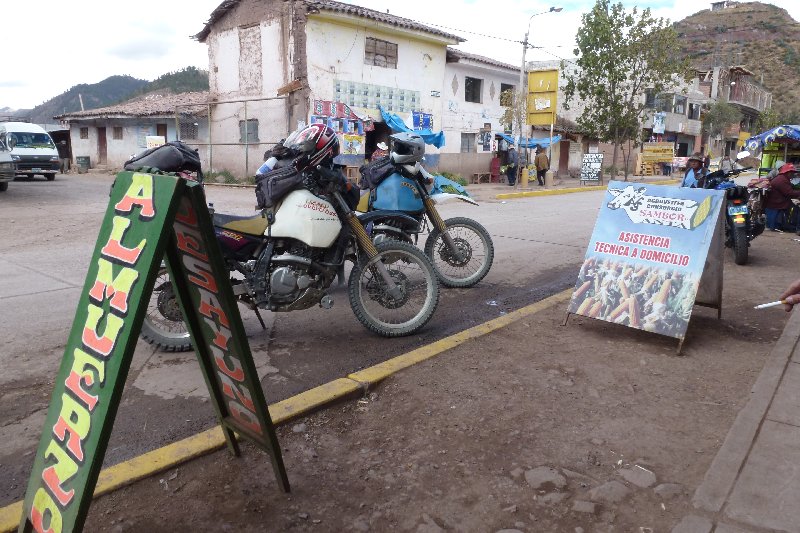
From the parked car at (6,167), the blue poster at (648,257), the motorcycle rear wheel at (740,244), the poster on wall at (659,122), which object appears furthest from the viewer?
the poster on wall at (659,122)

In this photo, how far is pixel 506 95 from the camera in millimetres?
27703

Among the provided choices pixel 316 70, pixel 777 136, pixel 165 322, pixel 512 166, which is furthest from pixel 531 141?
pixel 165 322

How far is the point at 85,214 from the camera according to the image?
12.4 meters

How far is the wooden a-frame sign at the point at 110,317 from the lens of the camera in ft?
6.24

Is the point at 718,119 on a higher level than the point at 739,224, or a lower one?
higher

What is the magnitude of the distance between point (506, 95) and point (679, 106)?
998 inches

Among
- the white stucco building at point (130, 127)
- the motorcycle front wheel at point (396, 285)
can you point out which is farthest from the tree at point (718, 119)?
the motorcycle front wheel at point (396, 285)

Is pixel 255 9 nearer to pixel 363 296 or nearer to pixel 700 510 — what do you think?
pixel 363 296

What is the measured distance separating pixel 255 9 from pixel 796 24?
115 m

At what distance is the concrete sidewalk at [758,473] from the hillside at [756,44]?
73883 millimetres

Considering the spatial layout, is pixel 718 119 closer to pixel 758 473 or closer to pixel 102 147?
pixel 102 147

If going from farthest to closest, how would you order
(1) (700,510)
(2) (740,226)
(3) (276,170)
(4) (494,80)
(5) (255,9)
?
(4) (494,80)
(5) (255,9)
(2) (740,226)
(3) (276,170)
(1) (700,510)

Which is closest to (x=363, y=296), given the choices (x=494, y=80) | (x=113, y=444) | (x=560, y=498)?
(x=113, y=444)

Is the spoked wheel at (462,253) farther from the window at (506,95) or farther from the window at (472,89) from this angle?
the window at (506,95)
